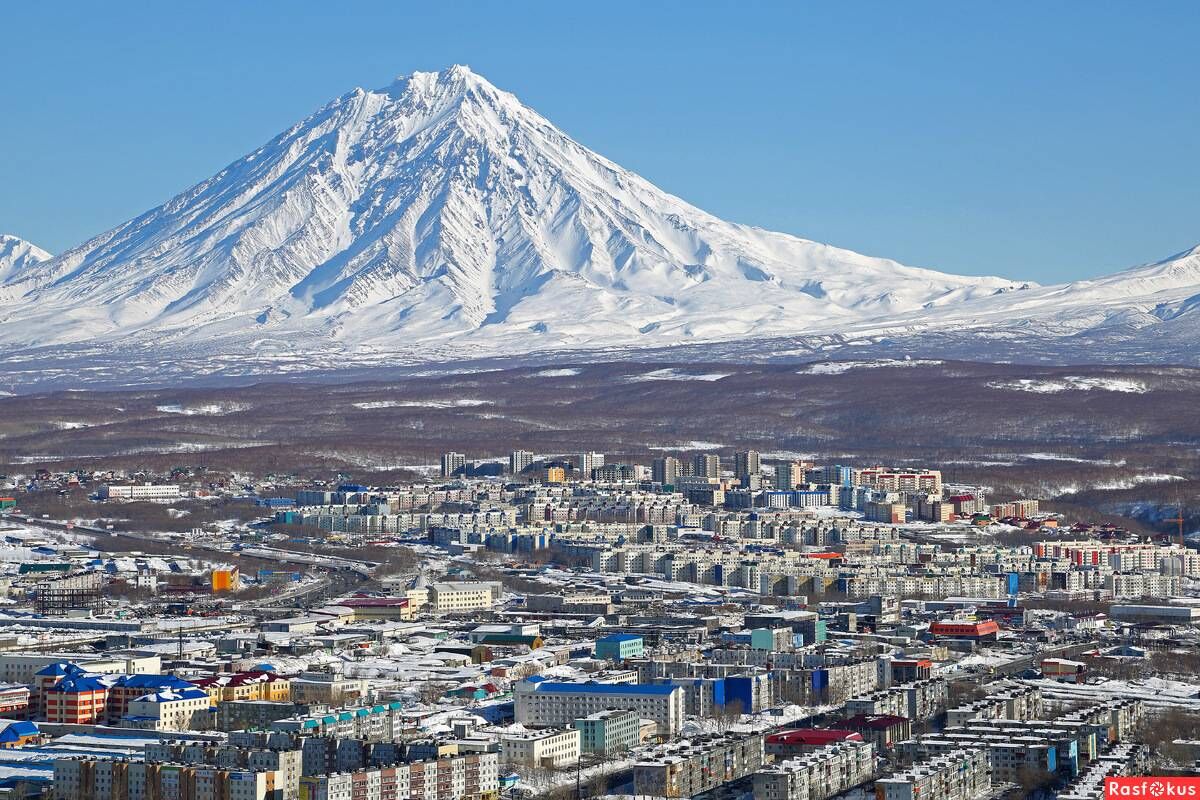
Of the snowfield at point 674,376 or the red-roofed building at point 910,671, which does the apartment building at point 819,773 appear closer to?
the red-roofed building at point 910,671

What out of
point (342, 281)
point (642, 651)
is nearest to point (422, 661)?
point (642, 651)

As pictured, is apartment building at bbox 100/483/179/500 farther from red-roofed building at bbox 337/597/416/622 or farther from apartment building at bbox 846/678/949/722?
apartment building at bbox 846/678/949/722

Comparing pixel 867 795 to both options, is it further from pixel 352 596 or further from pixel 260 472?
pixel 260 472

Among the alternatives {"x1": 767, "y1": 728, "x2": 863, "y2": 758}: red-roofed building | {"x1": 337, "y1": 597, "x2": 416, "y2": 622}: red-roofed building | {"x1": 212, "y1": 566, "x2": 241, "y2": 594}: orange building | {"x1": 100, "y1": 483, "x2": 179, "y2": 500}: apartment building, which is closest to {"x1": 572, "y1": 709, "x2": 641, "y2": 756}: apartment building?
{"x1": 767, "y1": 728, "x2": 863, "y2": 758}: red-roofed building

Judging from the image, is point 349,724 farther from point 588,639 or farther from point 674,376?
point 674,376

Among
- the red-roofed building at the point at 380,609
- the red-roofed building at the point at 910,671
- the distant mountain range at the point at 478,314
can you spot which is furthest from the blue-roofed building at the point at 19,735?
the distant mountain range at the point at 478,314

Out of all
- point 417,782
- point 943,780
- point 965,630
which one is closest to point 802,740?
point 943,780

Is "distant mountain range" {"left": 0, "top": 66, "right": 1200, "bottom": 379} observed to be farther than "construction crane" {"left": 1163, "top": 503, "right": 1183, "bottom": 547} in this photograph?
Yes
